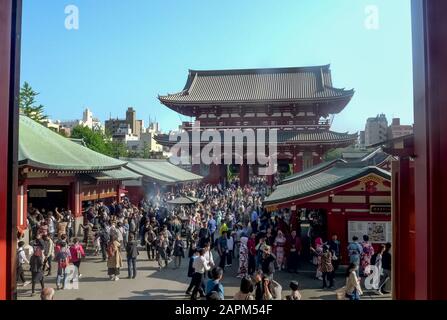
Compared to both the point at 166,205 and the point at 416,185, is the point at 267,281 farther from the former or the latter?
the point at 166,205

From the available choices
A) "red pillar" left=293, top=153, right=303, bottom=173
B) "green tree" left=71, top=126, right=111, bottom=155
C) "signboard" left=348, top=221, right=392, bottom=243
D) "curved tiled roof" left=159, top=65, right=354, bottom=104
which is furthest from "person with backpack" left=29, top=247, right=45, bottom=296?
"red pillar" left=293, top=153, right=303, bottom=173

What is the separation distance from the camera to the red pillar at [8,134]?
181 cm

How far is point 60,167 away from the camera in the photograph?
29.9 feet

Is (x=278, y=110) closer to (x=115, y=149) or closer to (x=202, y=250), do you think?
(x=115, y=149)

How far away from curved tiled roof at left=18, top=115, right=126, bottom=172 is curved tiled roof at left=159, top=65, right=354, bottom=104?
11.2 meters

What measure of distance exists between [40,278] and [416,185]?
20.7 feet

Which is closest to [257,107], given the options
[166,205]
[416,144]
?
[166,205]

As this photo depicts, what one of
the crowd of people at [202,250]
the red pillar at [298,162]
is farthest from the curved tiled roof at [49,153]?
the red pillar at [298,162]

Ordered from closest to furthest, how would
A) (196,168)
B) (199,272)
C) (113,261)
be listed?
(199,272)
(113,261)
(196,168)

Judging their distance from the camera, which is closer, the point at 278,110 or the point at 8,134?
the point at 8,134

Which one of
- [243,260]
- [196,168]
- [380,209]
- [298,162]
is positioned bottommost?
[243,260]

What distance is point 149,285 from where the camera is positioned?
273 inches

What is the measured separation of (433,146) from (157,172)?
19.9m

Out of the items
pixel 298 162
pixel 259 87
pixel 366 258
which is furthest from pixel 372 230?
pixel 259 87
